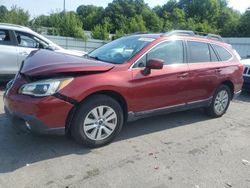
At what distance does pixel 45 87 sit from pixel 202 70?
295cm

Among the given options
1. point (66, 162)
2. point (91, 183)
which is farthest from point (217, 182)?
point (66, 162)

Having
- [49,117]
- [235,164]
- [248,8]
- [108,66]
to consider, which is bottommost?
[235,164]

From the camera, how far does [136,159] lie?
405 cm

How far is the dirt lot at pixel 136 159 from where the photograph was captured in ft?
11.4

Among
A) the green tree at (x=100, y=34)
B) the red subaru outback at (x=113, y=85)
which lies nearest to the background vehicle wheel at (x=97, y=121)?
the red subaru outback at (x=113, y=85)

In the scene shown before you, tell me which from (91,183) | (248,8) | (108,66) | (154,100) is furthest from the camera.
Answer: (248,8)

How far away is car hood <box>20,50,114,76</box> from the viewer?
12.8 ft

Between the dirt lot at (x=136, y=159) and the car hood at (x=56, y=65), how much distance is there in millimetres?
1043

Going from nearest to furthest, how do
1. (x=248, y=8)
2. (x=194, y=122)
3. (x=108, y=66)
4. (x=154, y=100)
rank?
(x=108, y=66)
(x=154, y=100)
(x=194, y=122)
(x=248, y=8)

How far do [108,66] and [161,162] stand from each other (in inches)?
58.2

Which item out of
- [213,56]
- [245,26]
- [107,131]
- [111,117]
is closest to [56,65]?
[111,117]

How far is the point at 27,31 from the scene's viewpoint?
7539 millimetres

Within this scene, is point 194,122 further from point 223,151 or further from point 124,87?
point 124,87

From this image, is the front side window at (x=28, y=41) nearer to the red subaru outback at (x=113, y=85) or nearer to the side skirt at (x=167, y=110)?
the red subaru outback at (x=113, y=85)
